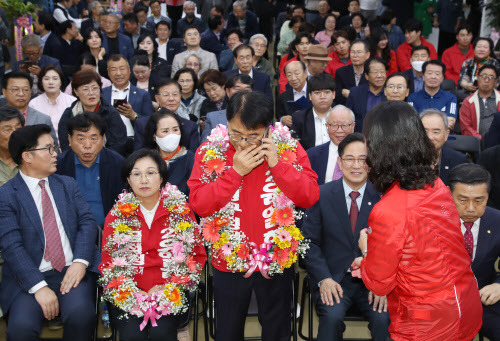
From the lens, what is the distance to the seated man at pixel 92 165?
3.78 m

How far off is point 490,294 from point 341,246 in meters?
0.89

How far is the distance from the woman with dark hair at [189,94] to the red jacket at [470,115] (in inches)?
115

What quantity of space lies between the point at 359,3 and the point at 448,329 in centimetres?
869

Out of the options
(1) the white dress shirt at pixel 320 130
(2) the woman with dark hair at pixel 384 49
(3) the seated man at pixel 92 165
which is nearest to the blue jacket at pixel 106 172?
(3) the seated man at pixel 92 165

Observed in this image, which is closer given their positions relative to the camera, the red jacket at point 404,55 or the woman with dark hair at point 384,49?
the woman with dark hair at point 384,49

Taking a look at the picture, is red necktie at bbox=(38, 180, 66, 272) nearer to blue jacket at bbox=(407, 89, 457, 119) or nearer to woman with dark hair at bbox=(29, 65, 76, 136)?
woman with dark hair at bbox=(29, 65, 76, 136)

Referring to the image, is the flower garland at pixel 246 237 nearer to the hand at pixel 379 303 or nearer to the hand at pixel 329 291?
the hand at pixel 329 291

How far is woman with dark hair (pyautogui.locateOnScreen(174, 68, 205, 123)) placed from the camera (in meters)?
5.59

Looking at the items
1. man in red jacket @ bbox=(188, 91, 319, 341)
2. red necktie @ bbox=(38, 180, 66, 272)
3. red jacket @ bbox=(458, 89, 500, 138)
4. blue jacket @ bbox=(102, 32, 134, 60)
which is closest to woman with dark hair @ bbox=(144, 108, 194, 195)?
red necktie @ bbox=(38, 180, 66, 272)

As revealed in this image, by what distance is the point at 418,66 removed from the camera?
6.32m

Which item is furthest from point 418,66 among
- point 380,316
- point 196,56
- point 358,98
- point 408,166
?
point 408,166

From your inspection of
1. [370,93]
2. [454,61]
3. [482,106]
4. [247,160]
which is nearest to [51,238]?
[247,160]

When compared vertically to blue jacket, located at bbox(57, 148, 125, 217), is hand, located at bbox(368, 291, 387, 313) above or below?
below

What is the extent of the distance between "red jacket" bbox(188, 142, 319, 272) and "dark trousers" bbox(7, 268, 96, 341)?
3.02ft
